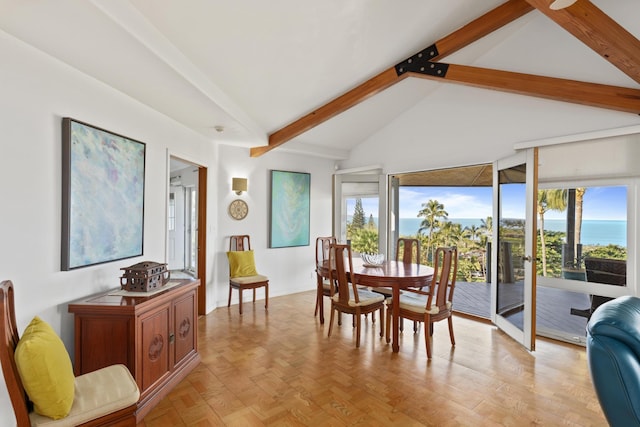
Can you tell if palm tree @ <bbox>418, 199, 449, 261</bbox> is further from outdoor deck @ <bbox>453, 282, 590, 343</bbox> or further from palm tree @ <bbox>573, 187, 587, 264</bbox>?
palm tree @ <bbox>573, 187, 587, 264</bbox>

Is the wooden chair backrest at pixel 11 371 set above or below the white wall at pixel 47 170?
below

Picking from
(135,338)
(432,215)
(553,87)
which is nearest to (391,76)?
(553,87)

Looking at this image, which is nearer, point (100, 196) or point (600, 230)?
point (100, 196)

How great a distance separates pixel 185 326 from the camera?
2705 millimetres

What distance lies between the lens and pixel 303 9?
7.20ft

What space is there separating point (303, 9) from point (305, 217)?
3685 millimetres

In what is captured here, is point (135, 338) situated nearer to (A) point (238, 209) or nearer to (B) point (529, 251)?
(A) point (238, 209)

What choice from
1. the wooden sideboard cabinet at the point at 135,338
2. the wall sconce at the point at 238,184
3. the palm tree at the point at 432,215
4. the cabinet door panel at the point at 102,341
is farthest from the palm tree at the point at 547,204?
the palm tree at the point at 432,215

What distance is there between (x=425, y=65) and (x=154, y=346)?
11.7ft

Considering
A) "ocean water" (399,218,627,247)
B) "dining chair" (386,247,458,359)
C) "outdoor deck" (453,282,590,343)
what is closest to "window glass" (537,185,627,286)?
"ocean water" (399,218,627,247)

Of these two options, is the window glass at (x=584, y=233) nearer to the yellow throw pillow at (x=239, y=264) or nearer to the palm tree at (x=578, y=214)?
the palm tree at (x=578, y=214)

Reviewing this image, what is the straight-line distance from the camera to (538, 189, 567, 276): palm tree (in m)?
A: 4.07

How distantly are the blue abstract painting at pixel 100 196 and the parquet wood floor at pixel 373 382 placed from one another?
1.22m

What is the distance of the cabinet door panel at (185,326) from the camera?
8.43 ft
